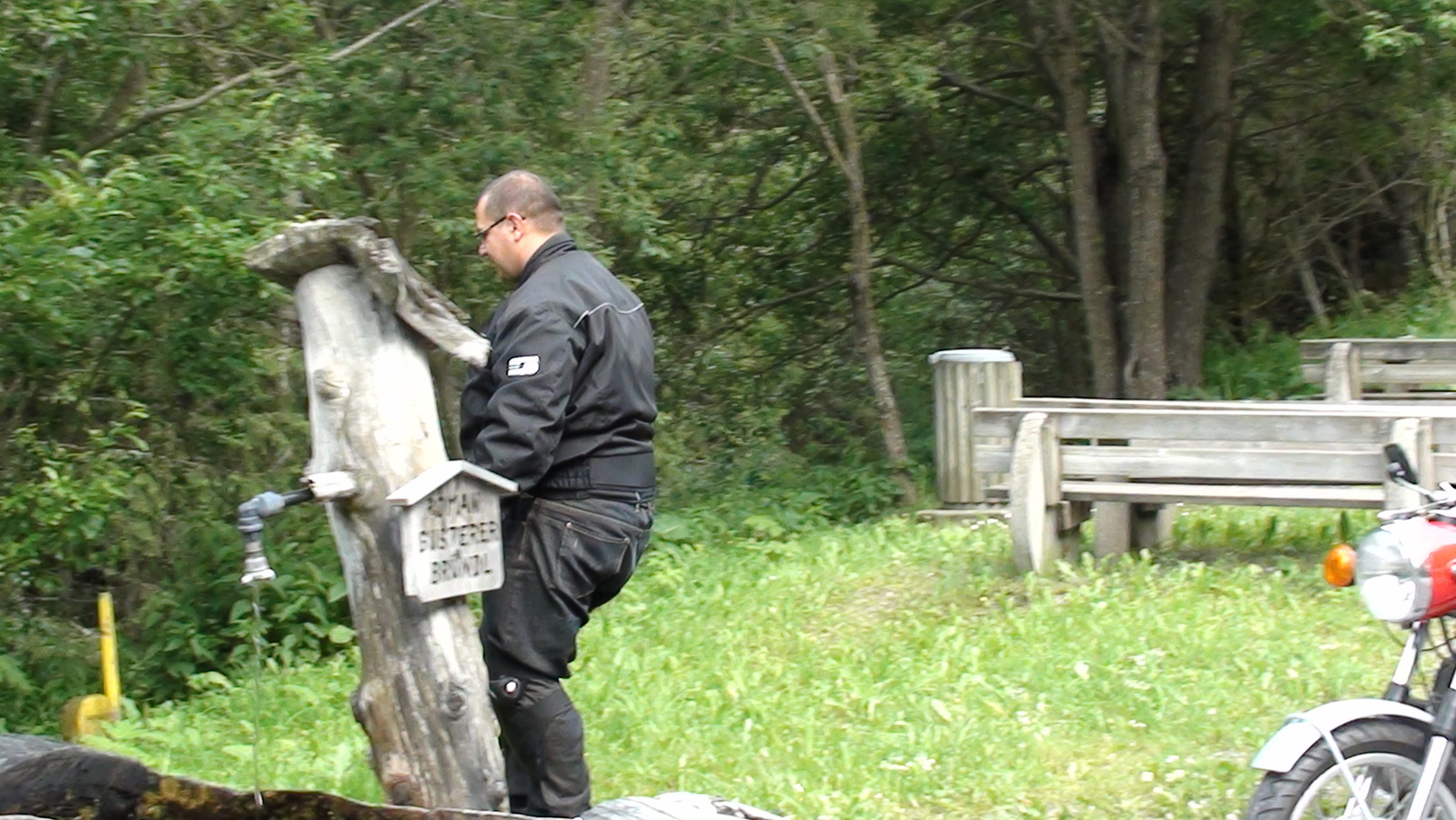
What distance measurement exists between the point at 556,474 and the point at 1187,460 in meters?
4.31

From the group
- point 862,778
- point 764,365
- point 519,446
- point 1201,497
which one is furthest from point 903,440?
point 519,446

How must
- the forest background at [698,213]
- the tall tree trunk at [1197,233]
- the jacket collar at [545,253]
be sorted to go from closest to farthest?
the jacket collar at [545,253] → the forest background at [698,213] → the tall tree trunk at [1197,233]

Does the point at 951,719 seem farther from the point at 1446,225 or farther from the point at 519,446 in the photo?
the point at 1446,225

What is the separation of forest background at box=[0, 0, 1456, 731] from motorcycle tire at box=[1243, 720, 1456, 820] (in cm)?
557

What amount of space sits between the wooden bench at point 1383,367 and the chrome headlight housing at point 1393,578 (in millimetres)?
8265

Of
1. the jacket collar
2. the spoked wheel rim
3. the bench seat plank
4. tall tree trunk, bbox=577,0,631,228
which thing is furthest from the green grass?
tall tree trunk, bbox=577,0,631,228

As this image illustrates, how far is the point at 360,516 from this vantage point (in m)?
4.69

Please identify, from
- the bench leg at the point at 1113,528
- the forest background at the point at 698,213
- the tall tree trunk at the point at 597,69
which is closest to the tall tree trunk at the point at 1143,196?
the forest background at the point at 698,213

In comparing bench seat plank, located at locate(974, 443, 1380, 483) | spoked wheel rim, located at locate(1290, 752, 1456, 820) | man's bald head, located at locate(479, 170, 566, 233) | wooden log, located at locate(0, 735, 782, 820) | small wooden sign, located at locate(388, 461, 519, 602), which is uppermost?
man's bald head, located at locate(479, 170, 566, 233)

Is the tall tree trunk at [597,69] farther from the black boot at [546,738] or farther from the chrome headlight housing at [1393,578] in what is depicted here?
the chrome headlight housing at [1393,578]

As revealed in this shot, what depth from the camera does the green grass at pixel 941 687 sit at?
5.68 m

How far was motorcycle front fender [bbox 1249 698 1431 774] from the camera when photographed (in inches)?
166

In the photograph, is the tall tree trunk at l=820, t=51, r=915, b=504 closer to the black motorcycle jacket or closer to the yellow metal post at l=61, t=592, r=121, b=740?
the yellow metal post at l=61, t=592, r=121, b=740

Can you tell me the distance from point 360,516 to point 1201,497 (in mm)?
4709
